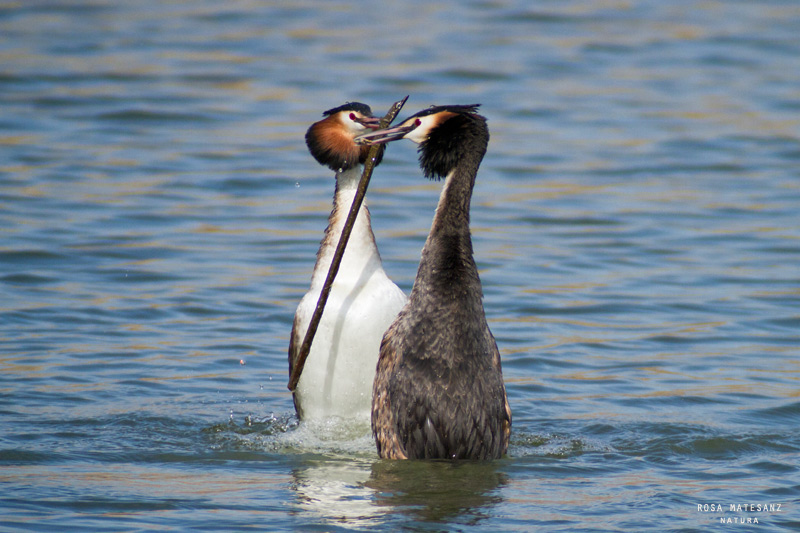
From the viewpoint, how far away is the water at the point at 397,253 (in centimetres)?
650

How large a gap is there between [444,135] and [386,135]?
330 mm

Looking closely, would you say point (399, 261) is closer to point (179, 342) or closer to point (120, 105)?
point (179, 342)

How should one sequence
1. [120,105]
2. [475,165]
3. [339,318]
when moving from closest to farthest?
[475,165]
[339,318]
[120,105]

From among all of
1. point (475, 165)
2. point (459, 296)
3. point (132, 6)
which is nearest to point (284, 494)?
point (459, 296)

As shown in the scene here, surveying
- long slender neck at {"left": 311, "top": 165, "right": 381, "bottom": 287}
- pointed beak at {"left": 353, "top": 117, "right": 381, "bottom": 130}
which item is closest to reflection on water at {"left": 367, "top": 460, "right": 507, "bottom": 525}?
long slender neck at {"left": 311, "top": 165, "right": 381, "bottom": 287}

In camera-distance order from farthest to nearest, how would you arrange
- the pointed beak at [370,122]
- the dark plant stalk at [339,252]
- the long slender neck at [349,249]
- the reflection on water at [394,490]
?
the pointed beak at [370,122] → the long slender neck at [349,249] → the dark plant stalk at [339,252] → the reflection on water at [394,490]

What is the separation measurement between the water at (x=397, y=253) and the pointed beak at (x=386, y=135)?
182 centimetres

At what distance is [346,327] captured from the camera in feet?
25.0

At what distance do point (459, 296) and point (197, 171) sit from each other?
953 centimetres

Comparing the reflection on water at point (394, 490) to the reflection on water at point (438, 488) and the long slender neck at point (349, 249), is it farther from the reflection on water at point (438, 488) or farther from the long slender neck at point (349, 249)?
the long slender neck at point (349, 249)

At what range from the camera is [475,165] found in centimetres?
678

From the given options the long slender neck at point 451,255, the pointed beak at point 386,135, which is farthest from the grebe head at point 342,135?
the long slender neck at point 451,255

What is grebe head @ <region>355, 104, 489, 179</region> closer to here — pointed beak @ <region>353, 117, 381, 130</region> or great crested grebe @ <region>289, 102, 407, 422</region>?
great crested grebe @ <region>289, 102, 407, 422</region>

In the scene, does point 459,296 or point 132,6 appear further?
point 132,6
